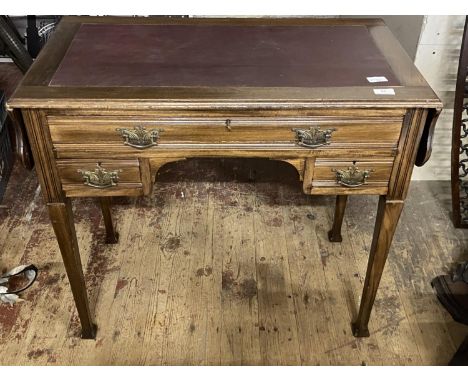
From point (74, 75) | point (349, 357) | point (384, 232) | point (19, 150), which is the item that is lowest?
point (349, 357)

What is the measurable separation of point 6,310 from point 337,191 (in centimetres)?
123

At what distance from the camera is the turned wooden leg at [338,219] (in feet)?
6.47

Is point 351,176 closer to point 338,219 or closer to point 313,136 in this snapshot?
point 313,136

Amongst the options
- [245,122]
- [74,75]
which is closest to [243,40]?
[245,122]

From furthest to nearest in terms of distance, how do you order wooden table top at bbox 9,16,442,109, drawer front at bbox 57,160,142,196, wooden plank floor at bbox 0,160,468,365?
wooden plank floor at bbox 0,160,468,365
drawer front at bbox 57,160,142,196
wooden table top at bbox 9,16,442,109

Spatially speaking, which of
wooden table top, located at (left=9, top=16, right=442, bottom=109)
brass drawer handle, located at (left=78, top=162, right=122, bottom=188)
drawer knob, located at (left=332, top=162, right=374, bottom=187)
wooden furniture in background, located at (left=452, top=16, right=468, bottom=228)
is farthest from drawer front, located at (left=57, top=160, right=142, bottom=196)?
wooden furniture in background, located at (left=452, top=16, right=468, bottom=228)

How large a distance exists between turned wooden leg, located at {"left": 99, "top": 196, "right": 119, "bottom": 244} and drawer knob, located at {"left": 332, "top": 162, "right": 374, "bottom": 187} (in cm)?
98

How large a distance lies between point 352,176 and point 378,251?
28 cm

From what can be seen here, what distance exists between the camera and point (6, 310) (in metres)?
1.78

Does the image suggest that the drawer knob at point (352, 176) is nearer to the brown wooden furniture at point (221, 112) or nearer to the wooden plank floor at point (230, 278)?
the brown wooden furniture at point (221, 112)

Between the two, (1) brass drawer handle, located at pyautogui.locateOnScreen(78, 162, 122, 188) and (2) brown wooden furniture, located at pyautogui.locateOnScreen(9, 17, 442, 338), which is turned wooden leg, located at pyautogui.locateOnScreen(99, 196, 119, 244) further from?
(1) brass drawer handle, located at pyautogui.locateOnScreen(78, 162, 122, 188)

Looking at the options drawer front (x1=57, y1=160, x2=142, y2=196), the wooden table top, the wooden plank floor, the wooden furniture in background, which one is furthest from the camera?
the wooden furniture in background

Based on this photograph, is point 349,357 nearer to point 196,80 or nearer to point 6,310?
point 196,80

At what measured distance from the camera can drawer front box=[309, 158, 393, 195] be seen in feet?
4.24
